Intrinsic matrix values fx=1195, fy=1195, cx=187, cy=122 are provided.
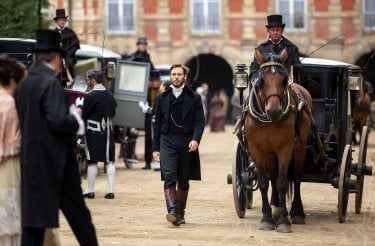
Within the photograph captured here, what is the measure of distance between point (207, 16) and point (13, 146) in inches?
1729

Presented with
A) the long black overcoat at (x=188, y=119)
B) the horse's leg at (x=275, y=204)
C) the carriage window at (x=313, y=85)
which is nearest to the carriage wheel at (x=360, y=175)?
the carriage window at (x=313, y=85)

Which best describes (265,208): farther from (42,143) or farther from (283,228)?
(42,143)

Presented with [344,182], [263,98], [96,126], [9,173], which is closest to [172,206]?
[263,98]

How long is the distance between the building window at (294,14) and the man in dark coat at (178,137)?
3850cm

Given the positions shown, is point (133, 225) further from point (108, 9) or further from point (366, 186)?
point (108, 9)

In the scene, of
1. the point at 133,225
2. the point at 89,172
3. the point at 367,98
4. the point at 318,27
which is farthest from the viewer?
the point at 318,27

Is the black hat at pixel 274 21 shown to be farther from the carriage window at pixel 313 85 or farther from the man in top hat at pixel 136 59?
the man in top hat at pixel 136 59

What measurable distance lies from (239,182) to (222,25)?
39.0 m

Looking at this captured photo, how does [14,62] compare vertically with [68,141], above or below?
above

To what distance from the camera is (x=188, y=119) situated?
44.3ft

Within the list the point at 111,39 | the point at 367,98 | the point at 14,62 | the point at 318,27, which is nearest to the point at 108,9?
the point at 111,39

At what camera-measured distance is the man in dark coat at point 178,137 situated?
13.4 metres

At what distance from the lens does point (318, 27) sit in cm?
5197

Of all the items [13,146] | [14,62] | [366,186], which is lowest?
[366,186]
